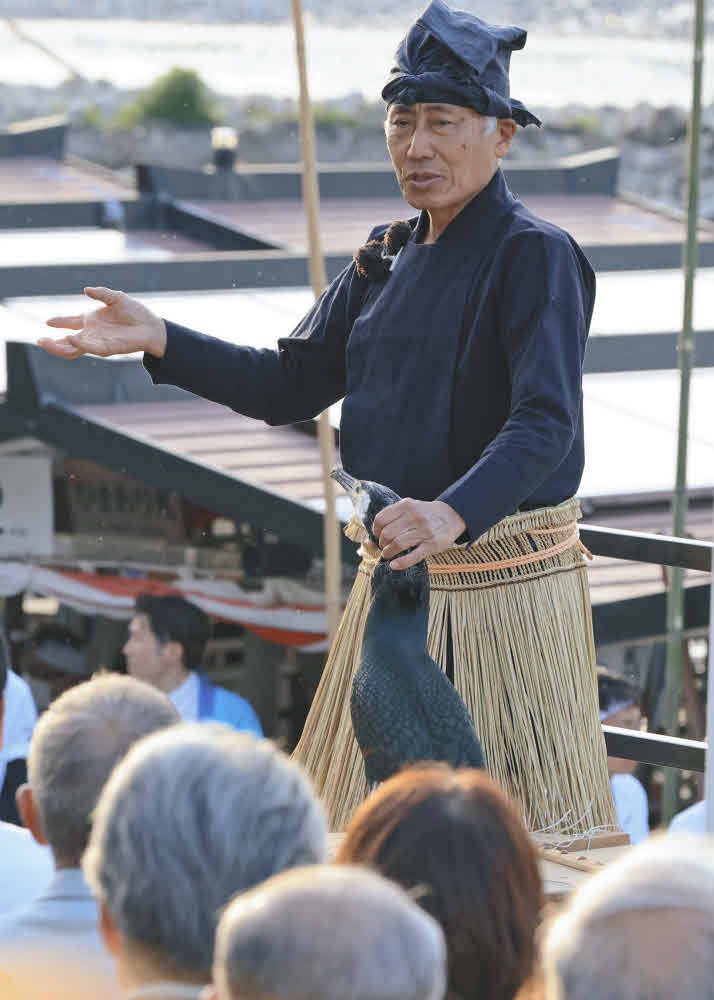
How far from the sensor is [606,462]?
5895 millimetres

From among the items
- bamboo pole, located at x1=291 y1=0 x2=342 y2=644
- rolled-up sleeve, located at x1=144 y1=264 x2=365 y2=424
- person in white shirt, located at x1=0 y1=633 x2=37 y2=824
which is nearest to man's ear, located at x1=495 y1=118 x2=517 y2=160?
rolled-up sleeve, located at x1=144 y1=264 x2=365 y2=424

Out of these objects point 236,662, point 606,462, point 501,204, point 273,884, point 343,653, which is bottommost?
point 236,662

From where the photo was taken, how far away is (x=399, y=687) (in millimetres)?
2152

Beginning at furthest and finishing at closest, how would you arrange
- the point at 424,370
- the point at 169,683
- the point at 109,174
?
the point at 109,174, the point at 169,683, the point at 424,370

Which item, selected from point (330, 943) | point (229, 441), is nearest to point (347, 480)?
point (330, 943)

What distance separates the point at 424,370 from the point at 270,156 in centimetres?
2449

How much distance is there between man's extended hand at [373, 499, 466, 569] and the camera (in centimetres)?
208

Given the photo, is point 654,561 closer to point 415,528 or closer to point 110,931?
point 415,528

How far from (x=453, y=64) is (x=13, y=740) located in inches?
109

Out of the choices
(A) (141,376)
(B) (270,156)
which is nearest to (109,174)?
(A) (141,376)

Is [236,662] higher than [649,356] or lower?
lower

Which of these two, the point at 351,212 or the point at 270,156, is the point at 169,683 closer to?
the point at 351,212

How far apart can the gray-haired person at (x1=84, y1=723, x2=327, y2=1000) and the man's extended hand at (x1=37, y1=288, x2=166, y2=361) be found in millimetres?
987

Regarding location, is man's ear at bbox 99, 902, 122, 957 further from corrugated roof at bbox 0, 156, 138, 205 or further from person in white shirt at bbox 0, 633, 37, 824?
corrugated roof at bbox 0, 156, 138, 205
